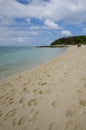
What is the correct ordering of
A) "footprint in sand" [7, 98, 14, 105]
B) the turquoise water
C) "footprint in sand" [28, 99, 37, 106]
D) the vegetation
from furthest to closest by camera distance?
the vegetation, the turquoise water, "footprint in sand" [7, 98, 14, 105], "footprint in sand" [28, 99, 37, 106]

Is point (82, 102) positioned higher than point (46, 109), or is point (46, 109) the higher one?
point (82, 102)

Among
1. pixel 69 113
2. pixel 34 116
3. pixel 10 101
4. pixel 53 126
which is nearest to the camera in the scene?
pixel 53 126

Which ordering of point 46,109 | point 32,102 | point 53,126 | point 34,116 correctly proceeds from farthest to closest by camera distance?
point 32,102 < point 46,109 < point 34,116 < point 53,126

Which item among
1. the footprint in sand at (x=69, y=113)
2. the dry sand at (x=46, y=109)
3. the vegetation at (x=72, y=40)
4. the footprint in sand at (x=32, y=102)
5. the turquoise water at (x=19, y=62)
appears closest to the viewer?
the dry sand at (x=46, y=109)

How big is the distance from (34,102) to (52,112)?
0.97 metres

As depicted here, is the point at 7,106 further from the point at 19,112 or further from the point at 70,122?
the point at 70,122

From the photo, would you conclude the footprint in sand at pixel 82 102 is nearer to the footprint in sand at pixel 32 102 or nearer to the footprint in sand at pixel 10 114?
the footprint in sand at pixel 32 102

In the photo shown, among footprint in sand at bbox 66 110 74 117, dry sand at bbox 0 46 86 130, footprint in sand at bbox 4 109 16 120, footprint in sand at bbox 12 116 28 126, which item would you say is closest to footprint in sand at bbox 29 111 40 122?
dry sand at bbox 0 46 86 130

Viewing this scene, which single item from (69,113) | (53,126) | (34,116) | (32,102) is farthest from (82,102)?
(32,102)

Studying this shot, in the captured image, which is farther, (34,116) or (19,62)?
(19,62)

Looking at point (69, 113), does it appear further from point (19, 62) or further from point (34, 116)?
point (19, 62)

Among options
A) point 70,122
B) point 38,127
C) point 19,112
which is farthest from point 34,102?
point 70,122

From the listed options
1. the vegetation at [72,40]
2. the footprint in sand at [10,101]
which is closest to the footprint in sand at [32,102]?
the footprint in sand at [10,101]

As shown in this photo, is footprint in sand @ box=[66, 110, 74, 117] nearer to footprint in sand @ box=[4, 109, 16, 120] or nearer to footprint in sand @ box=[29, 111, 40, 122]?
footprint in sand @ box=[29, 111, 40, 122]
